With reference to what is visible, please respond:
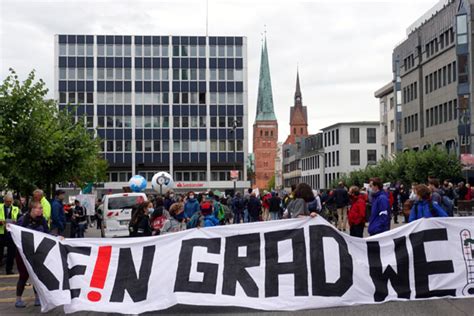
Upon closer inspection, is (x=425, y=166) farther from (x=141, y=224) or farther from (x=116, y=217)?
(x=141, y=224)

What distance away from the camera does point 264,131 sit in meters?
182

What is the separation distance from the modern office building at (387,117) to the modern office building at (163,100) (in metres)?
18.8

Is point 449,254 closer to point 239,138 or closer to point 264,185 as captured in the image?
point 239,138

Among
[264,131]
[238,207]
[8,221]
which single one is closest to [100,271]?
[8,221]

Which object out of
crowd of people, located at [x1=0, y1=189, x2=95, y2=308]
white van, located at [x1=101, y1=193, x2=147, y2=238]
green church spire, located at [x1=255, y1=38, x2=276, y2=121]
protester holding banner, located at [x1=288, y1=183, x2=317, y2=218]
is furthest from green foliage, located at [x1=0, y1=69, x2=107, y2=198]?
green church spire, located at [x1=255, y1=38, x2=276, y2=121]

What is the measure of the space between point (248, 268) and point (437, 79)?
2247 inches

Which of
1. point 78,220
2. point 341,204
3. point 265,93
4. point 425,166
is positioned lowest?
point 78,220

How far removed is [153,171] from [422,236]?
7726cm

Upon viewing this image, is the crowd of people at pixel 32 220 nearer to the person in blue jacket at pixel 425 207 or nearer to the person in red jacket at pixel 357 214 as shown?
the person in blue jacket at pixel 425 207

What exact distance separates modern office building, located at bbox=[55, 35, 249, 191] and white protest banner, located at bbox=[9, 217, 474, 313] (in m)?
74.1

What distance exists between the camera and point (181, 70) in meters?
85.4

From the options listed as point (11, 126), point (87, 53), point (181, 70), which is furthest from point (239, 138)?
point (11, 126)

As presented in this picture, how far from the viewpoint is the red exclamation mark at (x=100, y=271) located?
10.0 m

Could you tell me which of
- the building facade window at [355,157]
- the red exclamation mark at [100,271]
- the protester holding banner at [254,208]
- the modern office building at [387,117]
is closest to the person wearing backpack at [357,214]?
the red exclamation mark at [100,271]
